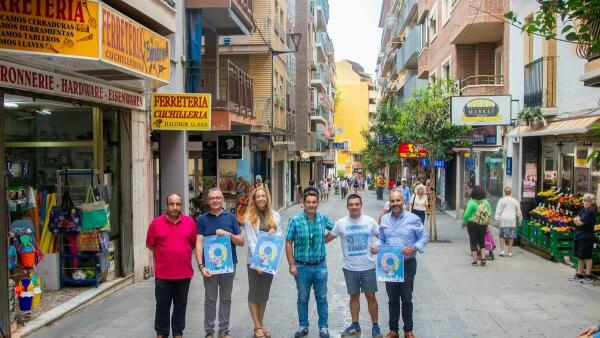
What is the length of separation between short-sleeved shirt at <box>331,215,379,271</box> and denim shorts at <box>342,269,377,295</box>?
0.18ft

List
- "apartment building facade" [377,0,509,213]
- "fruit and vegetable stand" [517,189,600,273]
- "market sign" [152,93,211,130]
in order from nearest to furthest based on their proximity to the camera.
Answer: "market sign" [152,93,211,130], "fruit and vegetable stand" [517,189,600,273], "apartment building facade" [377,0,509,213]

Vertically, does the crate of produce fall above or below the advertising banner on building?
below

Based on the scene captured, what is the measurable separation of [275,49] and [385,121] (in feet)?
33.3

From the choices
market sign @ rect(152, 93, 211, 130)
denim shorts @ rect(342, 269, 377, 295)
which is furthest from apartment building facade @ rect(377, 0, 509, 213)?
denim shorts @ rect(342, 269, 377, 295)

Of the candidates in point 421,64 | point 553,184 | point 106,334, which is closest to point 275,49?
point 421,64

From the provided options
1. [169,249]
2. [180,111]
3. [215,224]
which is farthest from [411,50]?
[169,249]

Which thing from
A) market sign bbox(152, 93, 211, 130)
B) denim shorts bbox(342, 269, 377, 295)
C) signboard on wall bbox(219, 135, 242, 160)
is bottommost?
denim shorts bbox(342, 269, 377, 295)

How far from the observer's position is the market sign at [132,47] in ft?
24.5

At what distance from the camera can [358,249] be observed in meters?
7.13

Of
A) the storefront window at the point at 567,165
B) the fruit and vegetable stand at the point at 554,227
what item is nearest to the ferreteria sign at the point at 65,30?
the fruit and vegetable stand at the point at 554,227

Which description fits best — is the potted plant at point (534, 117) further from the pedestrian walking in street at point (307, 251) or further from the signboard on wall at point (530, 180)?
the pedestrian walking in street at point (307, 251)

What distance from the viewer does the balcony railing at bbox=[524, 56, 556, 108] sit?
15.0 meters

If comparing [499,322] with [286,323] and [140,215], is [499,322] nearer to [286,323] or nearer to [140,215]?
[286,323]

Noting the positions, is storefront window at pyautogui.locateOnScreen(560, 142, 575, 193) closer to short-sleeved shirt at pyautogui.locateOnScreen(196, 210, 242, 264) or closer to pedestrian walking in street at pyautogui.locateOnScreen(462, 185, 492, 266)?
pedestrian walking in street at pyautogui.locateOnScreen(462, 185, 492, 266)
